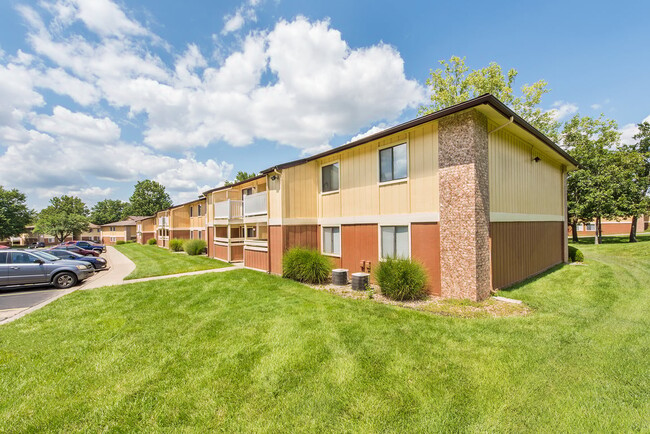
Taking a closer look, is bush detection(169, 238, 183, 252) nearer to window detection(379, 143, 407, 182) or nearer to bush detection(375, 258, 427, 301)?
window detection(379, 143, 407, 182)

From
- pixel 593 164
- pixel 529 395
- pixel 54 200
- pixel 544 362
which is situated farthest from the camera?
pixel 54 200

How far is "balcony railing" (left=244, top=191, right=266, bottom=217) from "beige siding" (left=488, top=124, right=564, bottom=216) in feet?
32.9

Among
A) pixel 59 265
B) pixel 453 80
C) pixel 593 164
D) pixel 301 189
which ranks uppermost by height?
pixel 453 80

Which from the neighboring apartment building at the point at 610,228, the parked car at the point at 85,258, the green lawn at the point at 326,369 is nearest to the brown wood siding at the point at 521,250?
the green lawn at the point at 326,369

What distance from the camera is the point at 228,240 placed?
17.8 meters

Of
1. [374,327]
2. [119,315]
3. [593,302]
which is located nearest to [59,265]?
[119,315]

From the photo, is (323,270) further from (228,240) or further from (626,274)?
(626,274)

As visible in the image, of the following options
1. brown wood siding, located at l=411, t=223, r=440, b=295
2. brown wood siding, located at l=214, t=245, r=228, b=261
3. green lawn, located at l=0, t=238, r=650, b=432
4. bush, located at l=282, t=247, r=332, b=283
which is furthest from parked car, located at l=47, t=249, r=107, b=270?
brown wood siding, located at l=411, t=223, r=440, b=295

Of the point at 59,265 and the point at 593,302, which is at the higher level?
the point at 59,265

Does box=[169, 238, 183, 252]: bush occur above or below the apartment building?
below

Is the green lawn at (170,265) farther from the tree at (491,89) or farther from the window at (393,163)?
the tree at (491,89)

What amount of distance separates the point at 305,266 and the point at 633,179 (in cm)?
3392

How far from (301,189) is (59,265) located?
10708mm

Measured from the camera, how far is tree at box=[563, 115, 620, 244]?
23.2 meters
